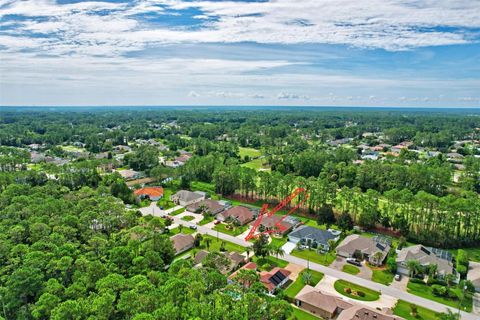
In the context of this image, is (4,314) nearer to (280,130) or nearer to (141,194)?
(141,194)

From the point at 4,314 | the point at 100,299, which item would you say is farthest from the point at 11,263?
the point at 100,299

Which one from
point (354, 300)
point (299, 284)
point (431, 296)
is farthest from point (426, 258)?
point (299, 284)

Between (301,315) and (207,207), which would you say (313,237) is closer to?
(301,315)

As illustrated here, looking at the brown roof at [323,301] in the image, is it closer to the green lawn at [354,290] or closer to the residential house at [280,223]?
the green lawn at [354,290]

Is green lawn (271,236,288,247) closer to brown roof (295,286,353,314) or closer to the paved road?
the paved road

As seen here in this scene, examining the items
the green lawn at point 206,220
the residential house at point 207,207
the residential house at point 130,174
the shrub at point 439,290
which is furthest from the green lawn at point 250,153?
the shrub at point 439,290
